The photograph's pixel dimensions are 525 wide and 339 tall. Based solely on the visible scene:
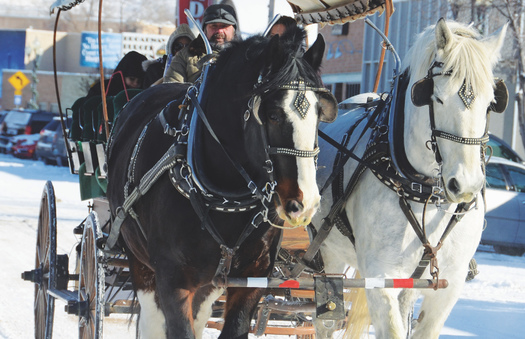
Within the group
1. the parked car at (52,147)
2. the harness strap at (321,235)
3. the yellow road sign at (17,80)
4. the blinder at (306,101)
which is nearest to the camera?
the blinder at (306,101)

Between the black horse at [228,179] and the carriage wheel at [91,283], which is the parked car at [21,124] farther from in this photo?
the black horse at [228,179]

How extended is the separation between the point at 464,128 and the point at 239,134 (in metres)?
1.13

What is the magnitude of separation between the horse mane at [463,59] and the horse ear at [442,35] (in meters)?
0.04

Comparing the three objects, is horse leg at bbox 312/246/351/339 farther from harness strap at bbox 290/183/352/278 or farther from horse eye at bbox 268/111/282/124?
horse eye at bbox 268/111/282/124

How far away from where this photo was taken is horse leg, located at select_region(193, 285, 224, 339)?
4.34 metres

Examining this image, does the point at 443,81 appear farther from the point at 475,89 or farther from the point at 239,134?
the point at 239,134

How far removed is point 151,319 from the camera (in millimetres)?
4758

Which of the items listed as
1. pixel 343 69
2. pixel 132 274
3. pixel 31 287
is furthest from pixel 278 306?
pixel 343 69

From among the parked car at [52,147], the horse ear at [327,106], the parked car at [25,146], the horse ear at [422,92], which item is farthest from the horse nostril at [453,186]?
the parked car at [25,146]

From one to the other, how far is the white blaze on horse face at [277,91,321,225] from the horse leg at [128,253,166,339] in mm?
1504

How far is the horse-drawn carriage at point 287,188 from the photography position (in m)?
3.82

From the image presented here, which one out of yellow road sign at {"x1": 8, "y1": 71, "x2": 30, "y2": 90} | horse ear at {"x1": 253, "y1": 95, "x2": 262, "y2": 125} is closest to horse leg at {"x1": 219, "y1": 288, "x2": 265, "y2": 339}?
horse ear at {"x1": 253, "y1": 95, "x2": 262, "y2": 125}

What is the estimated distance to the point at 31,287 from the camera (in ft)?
30.1

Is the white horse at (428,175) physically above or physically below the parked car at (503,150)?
above
